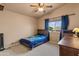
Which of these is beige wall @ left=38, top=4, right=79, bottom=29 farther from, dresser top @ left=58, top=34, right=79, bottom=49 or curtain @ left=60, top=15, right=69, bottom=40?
dresser top @ left=58, top=34, right=79, bottom=49

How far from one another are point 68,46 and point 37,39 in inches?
18.5

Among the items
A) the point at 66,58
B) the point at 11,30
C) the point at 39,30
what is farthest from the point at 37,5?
the point at 66,58

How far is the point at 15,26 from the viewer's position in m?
1.21

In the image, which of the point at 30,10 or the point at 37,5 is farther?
the point at 30,10

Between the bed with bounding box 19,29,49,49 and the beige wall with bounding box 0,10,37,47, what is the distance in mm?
65

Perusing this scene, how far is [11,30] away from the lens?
1.20 meters

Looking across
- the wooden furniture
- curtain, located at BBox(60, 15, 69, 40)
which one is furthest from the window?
the wooden furniture

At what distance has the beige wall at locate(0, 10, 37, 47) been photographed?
1.13 m

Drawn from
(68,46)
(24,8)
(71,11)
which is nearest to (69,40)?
(68,46)

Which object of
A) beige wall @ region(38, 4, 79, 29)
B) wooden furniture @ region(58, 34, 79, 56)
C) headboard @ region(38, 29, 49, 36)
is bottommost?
wooden furniture @ region(58, 34, 79, 56)

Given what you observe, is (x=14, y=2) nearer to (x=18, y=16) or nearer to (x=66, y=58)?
(x=18, y=16)

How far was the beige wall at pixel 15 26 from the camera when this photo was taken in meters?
1.13

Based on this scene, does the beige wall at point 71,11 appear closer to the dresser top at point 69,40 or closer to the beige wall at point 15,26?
the dresser top at point 69,40

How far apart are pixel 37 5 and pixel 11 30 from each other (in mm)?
504
